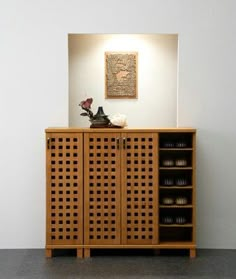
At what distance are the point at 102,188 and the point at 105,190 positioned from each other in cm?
4

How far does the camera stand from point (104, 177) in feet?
19.2

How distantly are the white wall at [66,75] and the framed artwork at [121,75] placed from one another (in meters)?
0.47

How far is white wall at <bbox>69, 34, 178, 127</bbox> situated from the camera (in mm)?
6562

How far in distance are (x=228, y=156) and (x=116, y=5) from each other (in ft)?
6.40

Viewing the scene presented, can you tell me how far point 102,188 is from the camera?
231 inches

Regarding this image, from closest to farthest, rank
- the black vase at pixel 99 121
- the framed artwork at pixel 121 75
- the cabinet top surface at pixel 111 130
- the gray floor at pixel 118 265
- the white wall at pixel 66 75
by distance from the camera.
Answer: the gray floor at pixel 118 265, the cabinet top surface at pixel 111 130, the black vase at pixel 99 121, the white wall at pixel 66 75, the framed artwork at pixel 121 75

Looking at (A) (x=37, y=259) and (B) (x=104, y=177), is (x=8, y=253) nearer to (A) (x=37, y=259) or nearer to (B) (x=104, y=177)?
(A) (x=37, y=259)

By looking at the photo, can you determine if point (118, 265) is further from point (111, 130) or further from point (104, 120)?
point (104, 120)

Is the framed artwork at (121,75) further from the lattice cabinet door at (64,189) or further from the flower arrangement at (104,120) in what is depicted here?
the lattice cabinet door at (64,189)

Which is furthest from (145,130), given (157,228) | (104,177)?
(157,228)

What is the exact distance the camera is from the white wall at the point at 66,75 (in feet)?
20.1

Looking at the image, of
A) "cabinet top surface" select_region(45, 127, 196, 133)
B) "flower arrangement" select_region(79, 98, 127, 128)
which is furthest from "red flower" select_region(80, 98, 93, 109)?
"cabinet top surface" select_region(45, 127, 196, 133)

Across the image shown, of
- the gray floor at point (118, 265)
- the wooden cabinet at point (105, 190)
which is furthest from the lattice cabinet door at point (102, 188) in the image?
the gray floor at point (118, 265)

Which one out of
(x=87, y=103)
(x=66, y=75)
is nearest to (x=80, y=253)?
(x=87, y=103)
